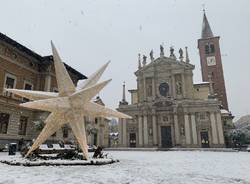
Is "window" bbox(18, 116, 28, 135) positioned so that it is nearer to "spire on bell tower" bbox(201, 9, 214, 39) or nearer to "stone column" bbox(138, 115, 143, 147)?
"stone column" bbox(138, 115, 143, 147)

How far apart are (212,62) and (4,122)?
48.5 metres

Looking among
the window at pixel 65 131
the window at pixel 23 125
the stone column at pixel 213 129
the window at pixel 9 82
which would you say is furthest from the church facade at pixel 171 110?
the window at pixel 9 82

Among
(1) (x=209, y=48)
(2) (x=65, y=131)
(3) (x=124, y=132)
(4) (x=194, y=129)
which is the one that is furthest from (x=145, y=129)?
(1) (x=209, y=48)

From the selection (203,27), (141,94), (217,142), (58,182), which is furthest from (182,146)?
(203,27)

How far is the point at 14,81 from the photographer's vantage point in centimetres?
2333

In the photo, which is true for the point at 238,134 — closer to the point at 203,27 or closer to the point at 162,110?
the point at 162,110

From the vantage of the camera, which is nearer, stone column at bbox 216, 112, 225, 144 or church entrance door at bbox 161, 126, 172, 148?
stone column at bbox 216, 112, 225, 144

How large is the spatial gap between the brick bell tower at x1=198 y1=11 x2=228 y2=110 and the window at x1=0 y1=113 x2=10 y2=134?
1722 inches

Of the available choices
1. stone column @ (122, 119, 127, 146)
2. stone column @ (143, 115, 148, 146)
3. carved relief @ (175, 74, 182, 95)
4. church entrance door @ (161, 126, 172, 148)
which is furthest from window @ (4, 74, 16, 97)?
carved relief @ (175, 74, 182, 95)

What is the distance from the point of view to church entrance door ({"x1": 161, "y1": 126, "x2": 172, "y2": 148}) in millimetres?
39287

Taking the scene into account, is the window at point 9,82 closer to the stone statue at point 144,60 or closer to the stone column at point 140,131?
the stone column at point 140,131

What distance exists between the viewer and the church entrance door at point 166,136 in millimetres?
39287

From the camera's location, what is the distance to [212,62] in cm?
5500

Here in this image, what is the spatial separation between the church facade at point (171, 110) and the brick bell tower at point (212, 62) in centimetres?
890
